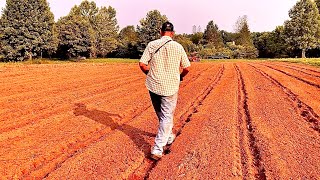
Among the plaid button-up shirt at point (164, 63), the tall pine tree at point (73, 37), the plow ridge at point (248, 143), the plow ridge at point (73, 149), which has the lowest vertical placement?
the plow ridge at point (248, 143)

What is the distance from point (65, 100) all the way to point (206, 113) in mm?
4431

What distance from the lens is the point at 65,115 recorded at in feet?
26.0

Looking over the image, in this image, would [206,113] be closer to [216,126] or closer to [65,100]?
[216,126]

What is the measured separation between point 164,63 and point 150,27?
59.9 m

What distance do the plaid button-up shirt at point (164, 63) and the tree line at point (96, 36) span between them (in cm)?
4338

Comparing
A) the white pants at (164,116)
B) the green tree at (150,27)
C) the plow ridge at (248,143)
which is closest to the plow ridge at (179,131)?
the white pants at (164,116)

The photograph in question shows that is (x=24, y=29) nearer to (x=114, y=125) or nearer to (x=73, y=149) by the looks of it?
(x=114, y=125)

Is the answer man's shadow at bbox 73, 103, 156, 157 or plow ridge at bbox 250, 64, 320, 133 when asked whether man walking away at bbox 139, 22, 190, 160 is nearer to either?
man's shadow at bbox 73, 103, 156, 157

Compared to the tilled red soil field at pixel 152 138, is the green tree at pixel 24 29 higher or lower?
higher

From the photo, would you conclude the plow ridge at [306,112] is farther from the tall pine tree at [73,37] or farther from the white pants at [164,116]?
the tall pine tree at [73,37]

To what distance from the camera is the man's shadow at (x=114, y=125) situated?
5.78 metres

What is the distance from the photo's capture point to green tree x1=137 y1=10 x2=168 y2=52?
63375 millimetres

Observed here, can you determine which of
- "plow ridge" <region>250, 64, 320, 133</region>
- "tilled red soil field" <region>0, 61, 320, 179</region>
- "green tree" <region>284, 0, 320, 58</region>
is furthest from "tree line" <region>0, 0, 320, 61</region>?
"plow ridge" <region>250, 64, 320, 133</region>

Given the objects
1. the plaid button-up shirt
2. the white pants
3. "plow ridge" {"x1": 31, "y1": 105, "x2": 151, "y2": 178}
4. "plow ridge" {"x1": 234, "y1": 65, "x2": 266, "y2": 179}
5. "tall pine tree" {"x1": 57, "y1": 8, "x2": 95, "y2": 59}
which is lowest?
"plow ridge" {"x1": 234, "y1": 65, "x2": 266, "y2": 179}
